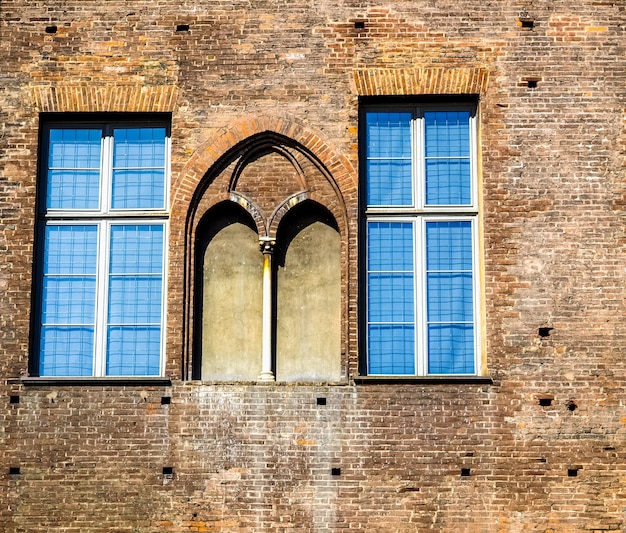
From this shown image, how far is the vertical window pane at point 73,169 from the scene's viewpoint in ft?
43.7

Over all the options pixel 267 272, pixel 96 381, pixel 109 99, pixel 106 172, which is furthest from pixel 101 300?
pixel 109 99

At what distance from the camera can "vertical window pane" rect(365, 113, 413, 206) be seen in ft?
43.2

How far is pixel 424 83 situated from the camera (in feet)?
43.2

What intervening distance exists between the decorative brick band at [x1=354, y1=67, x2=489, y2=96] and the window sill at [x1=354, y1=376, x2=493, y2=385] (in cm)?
301

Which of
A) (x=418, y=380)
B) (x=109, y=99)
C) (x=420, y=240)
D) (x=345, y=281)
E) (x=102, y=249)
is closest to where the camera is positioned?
(x=418, y=380)

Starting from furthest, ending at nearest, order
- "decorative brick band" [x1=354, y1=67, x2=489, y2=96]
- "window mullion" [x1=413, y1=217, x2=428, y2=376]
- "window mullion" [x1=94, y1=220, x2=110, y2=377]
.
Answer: "decorative brick band" [x1=354, y1=67, x2=489, y2=96] → "window mullion" [x1=94, y1=220, x2=110, y2=377] → "window mullion" [x1=413, y1=217, x2=428, y2=376]

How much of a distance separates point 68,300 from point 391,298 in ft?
11.0

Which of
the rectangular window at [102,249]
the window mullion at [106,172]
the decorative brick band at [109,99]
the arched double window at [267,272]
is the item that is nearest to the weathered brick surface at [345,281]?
the decorative brick band at [109,99]

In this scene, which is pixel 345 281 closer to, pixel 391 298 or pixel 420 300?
pixel 391 298

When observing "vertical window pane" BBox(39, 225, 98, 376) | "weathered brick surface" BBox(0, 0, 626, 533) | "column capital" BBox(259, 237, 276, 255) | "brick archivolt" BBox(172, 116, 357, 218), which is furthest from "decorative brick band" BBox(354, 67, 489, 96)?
"vertical window pane" BBox(39, 225, 98, 376)

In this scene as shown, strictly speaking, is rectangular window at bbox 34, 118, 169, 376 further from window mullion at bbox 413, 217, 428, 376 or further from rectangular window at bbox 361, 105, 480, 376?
window mullion at bbox 413, 217, 428, 376

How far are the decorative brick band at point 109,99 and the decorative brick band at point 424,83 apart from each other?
2.05 m

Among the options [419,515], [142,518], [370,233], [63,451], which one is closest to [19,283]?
[63,451]

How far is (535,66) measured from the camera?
1325cm
